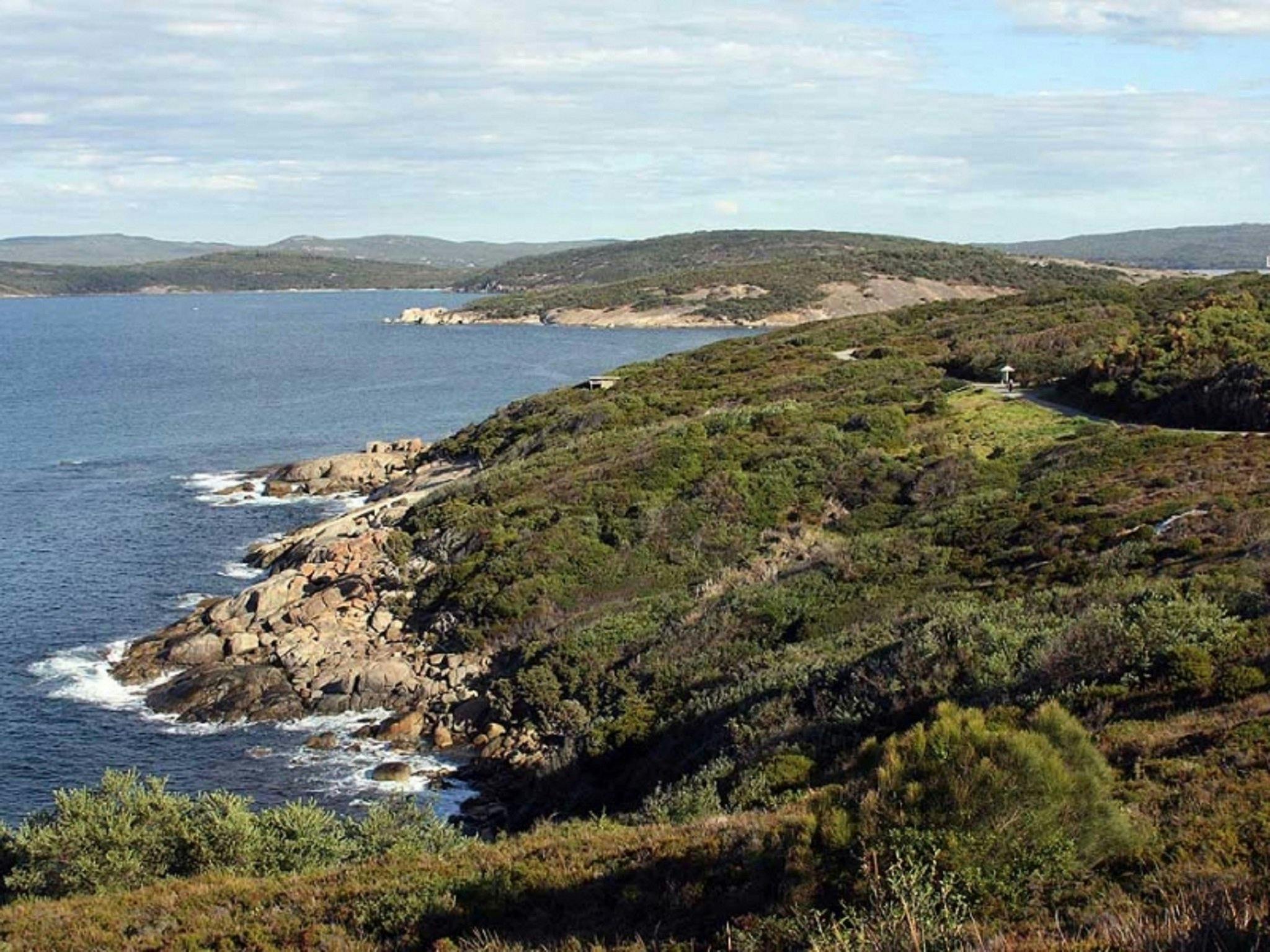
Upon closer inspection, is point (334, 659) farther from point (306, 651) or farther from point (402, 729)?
point (402, 729)

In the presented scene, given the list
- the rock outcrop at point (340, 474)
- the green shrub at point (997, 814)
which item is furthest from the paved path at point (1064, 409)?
the rock outcrop at point (340, 474)

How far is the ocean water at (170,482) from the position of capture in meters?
25.2

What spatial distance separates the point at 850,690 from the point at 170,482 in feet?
149

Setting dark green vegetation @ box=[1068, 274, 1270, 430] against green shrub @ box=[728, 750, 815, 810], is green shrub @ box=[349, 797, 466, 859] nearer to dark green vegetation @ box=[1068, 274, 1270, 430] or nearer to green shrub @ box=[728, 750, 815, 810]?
green shrub @ box=[728, 750, 815, 810]

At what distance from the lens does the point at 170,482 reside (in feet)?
179

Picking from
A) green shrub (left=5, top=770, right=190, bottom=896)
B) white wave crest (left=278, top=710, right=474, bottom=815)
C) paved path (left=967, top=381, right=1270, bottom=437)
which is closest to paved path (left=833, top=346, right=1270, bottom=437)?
paved path (left=967, top=381, right=1270, bottom=437)

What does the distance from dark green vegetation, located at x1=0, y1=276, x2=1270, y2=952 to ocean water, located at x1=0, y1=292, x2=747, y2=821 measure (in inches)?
226

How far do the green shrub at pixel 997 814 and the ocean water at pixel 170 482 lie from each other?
48.7 ft

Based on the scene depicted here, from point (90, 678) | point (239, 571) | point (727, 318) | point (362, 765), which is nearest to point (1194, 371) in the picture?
point (362, 765)

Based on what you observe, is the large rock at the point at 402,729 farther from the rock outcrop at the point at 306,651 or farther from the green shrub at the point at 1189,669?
the green shrub at the point at 1189,669

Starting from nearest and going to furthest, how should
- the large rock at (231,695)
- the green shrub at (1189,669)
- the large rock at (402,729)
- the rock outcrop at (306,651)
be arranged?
the green shrub at (1189,669) < the large rock at (402,729) < the large rock at (231,695) < the rock outcrop at (306,651)

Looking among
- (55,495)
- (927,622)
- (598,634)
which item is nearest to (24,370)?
(55,495)

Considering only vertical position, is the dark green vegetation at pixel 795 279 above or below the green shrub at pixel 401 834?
above

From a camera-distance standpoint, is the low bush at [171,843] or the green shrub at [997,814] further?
the low bush at [171,843]
